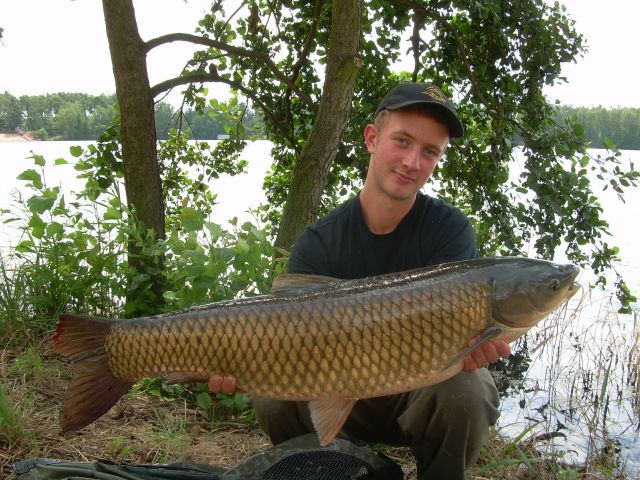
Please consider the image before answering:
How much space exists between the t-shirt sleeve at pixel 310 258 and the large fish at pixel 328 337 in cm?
37

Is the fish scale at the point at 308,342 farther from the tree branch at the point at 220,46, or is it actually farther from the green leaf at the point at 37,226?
the tree branch at the point at 220,46

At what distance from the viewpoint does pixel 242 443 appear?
223 cm

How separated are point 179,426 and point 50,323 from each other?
104 cm

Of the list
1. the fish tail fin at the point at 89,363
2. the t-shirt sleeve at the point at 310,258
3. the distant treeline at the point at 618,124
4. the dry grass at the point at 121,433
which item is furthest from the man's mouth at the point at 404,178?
the distant treeline at the point at 618,124

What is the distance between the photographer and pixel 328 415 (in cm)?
156

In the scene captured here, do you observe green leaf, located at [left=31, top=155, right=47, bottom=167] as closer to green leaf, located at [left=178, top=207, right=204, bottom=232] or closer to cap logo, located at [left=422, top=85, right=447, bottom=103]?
green leaf, located at [left=178, top=207, right=204, bottom=232]

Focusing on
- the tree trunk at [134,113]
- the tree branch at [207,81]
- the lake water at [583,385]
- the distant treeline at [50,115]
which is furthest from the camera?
the distant treeline at [50,115]

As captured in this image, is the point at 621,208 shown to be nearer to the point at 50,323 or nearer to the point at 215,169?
the point at 215,169

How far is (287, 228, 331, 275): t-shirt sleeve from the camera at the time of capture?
6.43 ft

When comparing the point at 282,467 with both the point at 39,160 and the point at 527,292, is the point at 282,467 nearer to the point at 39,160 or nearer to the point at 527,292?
the point at 527,292

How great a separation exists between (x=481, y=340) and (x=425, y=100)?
751mm

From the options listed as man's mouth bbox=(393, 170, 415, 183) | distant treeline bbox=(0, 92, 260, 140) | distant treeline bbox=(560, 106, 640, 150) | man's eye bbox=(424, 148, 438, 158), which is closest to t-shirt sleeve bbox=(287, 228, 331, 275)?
man's mouth bbox=(393, 170, 415, 183)

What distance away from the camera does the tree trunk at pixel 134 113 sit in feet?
11.1

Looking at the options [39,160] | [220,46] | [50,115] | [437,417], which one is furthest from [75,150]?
[50,115]
